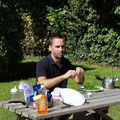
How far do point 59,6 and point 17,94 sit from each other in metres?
11.0

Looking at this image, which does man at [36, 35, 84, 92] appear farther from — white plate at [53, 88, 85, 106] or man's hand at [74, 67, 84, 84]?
white plate at [53, 88, 85, 106]

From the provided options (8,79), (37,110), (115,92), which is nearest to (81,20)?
(8,79)

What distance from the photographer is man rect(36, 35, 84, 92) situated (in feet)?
16.0

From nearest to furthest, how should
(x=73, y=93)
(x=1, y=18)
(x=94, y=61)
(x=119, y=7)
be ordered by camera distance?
1. (x=73, y=93)
2. (x=1, y=18)
3. (x=119, y=7)
4. (x=94, y=61)

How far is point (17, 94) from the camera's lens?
4.57 meters

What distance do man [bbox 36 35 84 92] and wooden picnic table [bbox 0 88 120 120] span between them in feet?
1.09

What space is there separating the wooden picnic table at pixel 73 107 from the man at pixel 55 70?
0.33 metres

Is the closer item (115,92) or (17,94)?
(17,94)

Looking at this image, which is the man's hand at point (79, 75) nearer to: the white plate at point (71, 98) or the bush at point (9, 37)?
the white plate at point (71, 98)

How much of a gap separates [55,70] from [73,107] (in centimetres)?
95

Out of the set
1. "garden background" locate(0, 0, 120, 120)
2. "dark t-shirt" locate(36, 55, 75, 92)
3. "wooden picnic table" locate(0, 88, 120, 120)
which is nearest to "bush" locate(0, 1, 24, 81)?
"garden background" locate(0, 0, 120, 120)

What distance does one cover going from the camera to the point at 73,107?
431 centimetres

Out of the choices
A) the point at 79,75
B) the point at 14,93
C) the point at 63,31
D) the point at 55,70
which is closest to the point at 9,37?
the point at 63,31

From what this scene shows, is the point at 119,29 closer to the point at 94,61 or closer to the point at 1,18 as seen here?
the point at 94,61
